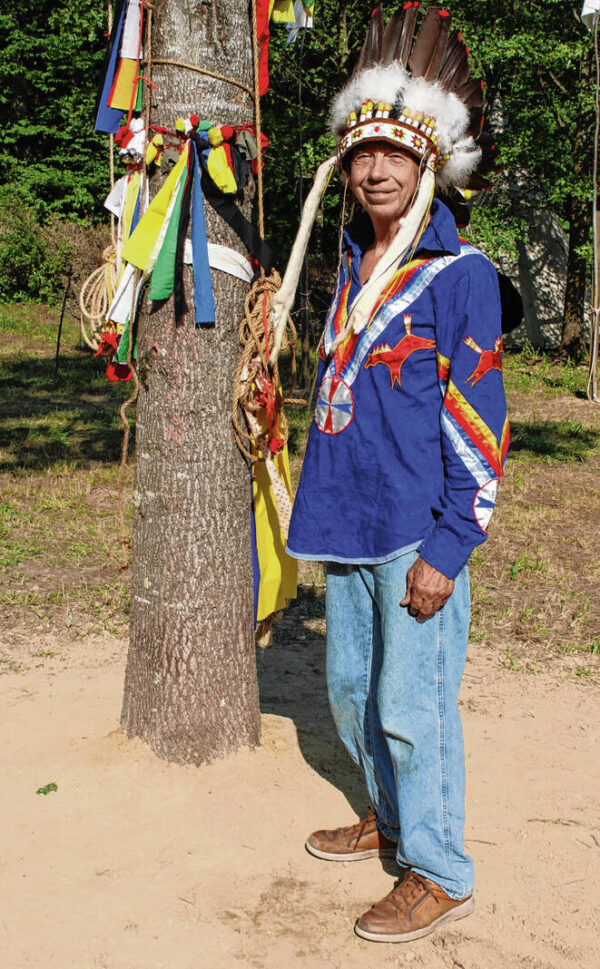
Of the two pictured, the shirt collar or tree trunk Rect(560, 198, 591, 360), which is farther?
tree trunk Rect(560, 198, 591, 360)

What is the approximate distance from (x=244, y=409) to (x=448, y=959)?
5.79 feet

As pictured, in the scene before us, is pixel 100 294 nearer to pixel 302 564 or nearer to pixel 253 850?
pixel 253 850

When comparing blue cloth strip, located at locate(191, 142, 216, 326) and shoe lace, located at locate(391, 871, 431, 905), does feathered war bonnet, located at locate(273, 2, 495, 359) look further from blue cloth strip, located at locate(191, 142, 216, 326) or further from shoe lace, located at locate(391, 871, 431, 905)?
shoe lace, located at locate(391, 871, 431, 905)

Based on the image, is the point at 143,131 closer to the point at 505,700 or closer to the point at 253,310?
the point at 253,310

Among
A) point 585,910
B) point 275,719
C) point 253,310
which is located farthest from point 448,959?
point 253,310

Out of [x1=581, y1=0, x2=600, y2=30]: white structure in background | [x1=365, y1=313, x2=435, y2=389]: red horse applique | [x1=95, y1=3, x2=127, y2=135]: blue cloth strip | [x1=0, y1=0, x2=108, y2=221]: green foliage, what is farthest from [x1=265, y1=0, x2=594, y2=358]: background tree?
[x1=0, y1=0, x2=108, y2=221]: green foliage

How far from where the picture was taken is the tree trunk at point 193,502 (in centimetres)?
304

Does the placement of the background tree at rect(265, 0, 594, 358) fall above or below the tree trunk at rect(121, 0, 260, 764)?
above

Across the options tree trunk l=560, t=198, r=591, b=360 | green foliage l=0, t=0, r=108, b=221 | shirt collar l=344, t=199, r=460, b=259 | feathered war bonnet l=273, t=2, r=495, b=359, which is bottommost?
shirt collar l=344, t=199, r=460, b=259

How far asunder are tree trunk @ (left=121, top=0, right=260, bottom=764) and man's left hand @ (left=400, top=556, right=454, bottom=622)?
93cm

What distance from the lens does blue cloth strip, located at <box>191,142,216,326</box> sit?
3.00 metres

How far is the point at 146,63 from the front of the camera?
3.06m

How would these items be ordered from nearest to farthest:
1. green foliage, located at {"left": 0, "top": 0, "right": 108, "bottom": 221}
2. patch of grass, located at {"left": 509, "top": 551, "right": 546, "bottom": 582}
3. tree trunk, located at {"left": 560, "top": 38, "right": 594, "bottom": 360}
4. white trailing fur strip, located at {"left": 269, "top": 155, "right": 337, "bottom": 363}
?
white trailing fur strip, located at {"left": 269, "top": 155, "right": 337, "bottom": 363} → patch of grass, located at {"left": 509, "top": 551, "right": 546, "bottom": 582} → tree trunk, located at {"left": 560, "top": 38, "right": 594, "bottom": 360} → green foliage, located at {"left": 0, "top": 0, "right": 108, "bottom": 221}

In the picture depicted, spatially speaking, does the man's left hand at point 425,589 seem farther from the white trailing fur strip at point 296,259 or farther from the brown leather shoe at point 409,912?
the white trailing fur strip at point 296,259
